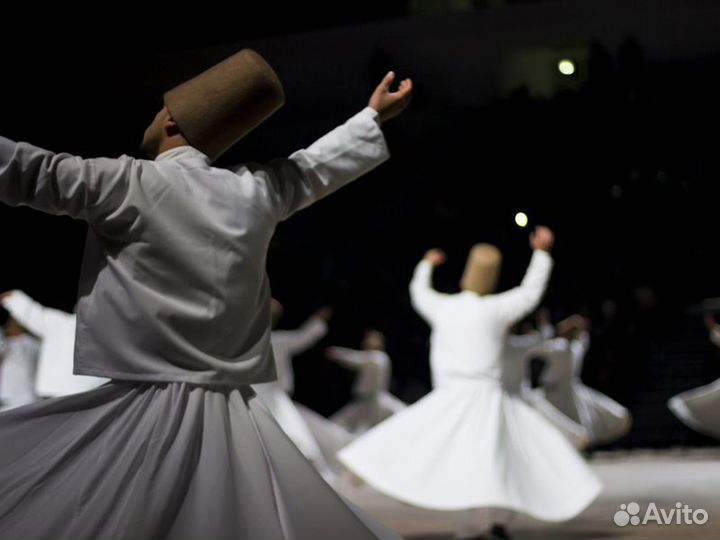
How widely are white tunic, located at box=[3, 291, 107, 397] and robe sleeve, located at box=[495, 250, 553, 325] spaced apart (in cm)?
213

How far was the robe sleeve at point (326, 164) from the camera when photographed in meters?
2.88

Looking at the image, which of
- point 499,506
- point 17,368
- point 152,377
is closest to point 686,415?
point 499,506

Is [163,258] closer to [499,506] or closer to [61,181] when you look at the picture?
[61,181]

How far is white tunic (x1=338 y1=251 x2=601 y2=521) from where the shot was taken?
5.71 meters

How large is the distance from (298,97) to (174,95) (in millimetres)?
630

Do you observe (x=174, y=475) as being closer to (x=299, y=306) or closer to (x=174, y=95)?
(x=174, y=95)

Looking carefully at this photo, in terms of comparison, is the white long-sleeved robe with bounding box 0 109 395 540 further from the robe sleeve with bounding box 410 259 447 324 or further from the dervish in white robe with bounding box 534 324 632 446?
the dervish in white robe with bounding box 534 324 632 446

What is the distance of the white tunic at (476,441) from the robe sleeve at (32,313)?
1623mm

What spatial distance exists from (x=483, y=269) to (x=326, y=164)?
3.42 m

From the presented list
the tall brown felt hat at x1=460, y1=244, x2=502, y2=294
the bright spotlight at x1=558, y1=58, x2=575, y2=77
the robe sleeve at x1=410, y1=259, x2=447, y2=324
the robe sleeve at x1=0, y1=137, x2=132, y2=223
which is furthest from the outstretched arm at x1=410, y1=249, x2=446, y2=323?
the robe sleeve at x1=0, y1=137, x2=132, y2=223

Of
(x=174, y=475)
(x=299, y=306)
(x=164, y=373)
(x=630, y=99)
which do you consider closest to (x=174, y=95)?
(x=164, y=373)

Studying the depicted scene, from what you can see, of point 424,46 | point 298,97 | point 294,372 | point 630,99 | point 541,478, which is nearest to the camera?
point 298,97

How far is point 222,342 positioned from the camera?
2.73m

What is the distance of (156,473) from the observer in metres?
2.55
